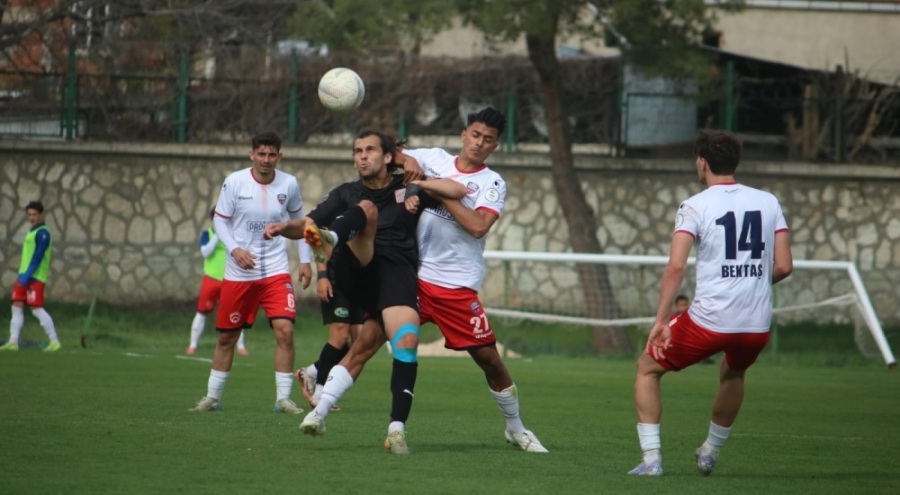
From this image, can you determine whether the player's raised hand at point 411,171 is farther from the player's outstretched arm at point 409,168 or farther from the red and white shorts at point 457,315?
the red and white shorts at point 457,315

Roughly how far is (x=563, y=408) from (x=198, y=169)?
42.2ft

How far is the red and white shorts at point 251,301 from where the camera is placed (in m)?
11.3

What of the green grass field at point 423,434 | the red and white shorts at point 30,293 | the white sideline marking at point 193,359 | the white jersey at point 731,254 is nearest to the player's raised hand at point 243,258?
the green grass field at point 423,434

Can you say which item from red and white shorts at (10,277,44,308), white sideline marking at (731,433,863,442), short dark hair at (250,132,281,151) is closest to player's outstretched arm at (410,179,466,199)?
short dark hair at (250,132,281,151)

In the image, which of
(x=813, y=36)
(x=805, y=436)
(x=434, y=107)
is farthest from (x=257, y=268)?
(x=813, y=36)

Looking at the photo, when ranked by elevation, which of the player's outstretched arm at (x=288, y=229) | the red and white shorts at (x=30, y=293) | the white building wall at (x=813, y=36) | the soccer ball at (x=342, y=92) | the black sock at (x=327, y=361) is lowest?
the red and white shorts at (x=30, y=293)

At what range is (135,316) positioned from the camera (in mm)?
22828

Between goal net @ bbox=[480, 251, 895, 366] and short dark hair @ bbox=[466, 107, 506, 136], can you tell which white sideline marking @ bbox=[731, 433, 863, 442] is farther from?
goal net @ bbox=[480, 251, 895, 366]

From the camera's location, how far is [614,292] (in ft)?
73.9

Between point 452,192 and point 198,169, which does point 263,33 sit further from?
point 452,192

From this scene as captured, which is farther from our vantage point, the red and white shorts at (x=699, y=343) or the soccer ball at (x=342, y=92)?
the soccer ball at (x=342, y=92)

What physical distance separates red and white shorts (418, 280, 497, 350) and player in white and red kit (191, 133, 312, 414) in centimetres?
243

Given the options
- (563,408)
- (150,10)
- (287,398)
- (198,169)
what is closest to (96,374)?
(287,398)

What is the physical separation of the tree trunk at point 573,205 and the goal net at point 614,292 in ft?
0.07
